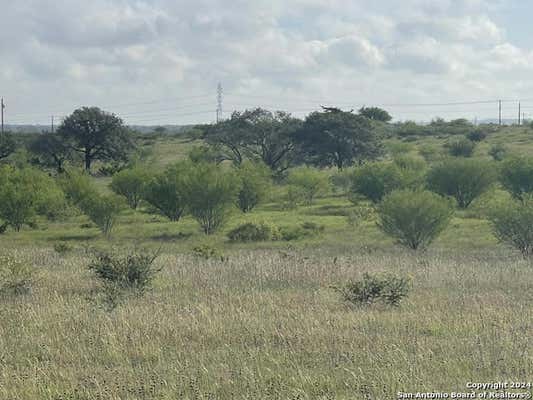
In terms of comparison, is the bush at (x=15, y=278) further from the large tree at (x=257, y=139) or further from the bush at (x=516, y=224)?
the large tree at (x=257, y=139)

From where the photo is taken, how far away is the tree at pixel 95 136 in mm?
63906

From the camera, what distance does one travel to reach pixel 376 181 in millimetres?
38438

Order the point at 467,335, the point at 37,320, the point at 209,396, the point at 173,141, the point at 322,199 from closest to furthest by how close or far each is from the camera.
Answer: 1. the point at 209,396
2. the point at 467,335
3. the point at 37,320
4. the point at 322,199
5. the point at 173,141

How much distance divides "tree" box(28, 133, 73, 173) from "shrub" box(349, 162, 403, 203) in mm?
31348

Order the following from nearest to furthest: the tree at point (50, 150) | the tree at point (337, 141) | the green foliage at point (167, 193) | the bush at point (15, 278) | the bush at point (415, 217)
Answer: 1. the bush at point (15, 278)
2. the bush at point (415, 217)
3. the green foliage at point (167, 193)
4. the tree at point (337, 141)
5. the tree at point (50, 150)

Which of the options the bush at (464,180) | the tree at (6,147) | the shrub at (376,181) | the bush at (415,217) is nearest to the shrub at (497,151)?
the bush at (464,180)

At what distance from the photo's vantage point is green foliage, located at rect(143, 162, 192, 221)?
32906mm

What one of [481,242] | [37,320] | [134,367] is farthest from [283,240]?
[134,367]

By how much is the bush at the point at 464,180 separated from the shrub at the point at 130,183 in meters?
14.5

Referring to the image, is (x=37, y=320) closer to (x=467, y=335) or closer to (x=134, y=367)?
(x=134, y=367)

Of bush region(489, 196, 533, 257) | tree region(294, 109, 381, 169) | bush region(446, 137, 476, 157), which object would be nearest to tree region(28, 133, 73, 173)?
tree region(294, 109, 381, 169)

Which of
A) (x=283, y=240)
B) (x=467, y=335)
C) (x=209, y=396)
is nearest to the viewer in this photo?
(x=209, y=396)

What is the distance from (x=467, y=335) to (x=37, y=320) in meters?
4.80

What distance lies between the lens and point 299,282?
479 inches
